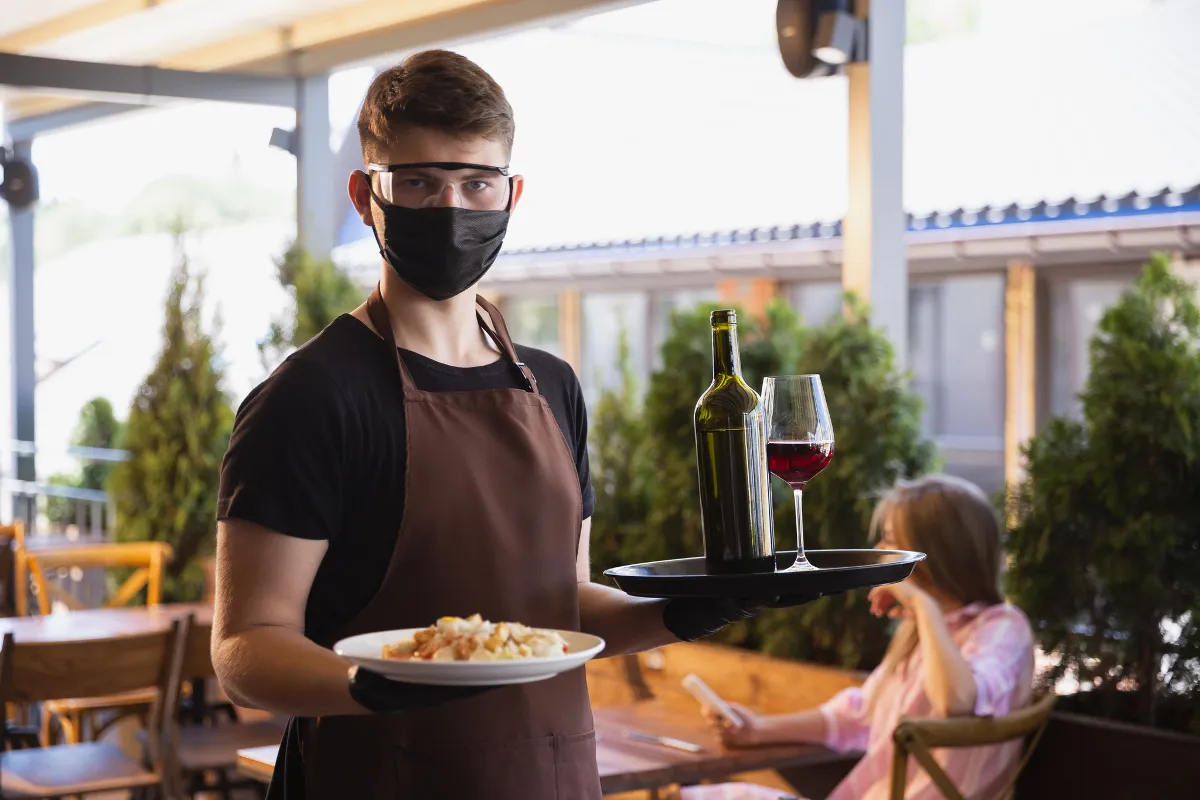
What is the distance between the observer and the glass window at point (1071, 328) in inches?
326

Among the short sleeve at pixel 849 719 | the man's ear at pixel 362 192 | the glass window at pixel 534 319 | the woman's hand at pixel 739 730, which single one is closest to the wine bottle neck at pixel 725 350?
the man's ear at pixel 362 192

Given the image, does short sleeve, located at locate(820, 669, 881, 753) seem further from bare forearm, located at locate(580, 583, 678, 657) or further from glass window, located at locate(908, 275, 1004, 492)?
glass window, located at locate(908, 275, 1004, 492)

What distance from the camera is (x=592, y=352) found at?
12289 mm

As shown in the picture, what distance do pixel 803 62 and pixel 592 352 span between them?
7.76 meters

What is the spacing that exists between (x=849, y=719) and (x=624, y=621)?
5.95ft

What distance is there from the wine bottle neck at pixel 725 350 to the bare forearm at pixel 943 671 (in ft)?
5.37

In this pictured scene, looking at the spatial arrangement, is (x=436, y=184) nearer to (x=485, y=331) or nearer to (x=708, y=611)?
(x=485, y=331)

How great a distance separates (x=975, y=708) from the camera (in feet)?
10.7

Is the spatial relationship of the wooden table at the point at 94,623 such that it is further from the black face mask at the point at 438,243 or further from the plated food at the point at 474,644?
the plated food at the point at 474,644

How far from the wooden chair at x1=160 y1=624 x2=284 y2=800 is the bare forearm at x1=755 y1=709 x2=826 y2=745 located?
1.67 meters

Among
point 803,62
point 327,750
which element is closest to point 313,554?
point 327,750

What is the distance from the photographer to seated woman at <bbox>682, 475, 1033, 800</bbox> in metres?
3.27

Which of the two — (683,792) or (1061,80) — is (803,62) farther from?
(1061,80)

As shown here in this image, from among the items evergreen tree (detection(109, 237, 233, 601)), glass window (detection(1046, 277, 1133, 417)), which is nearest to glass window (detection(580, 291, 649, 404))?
glass window (detection(1046, 277, 1133, 417))
